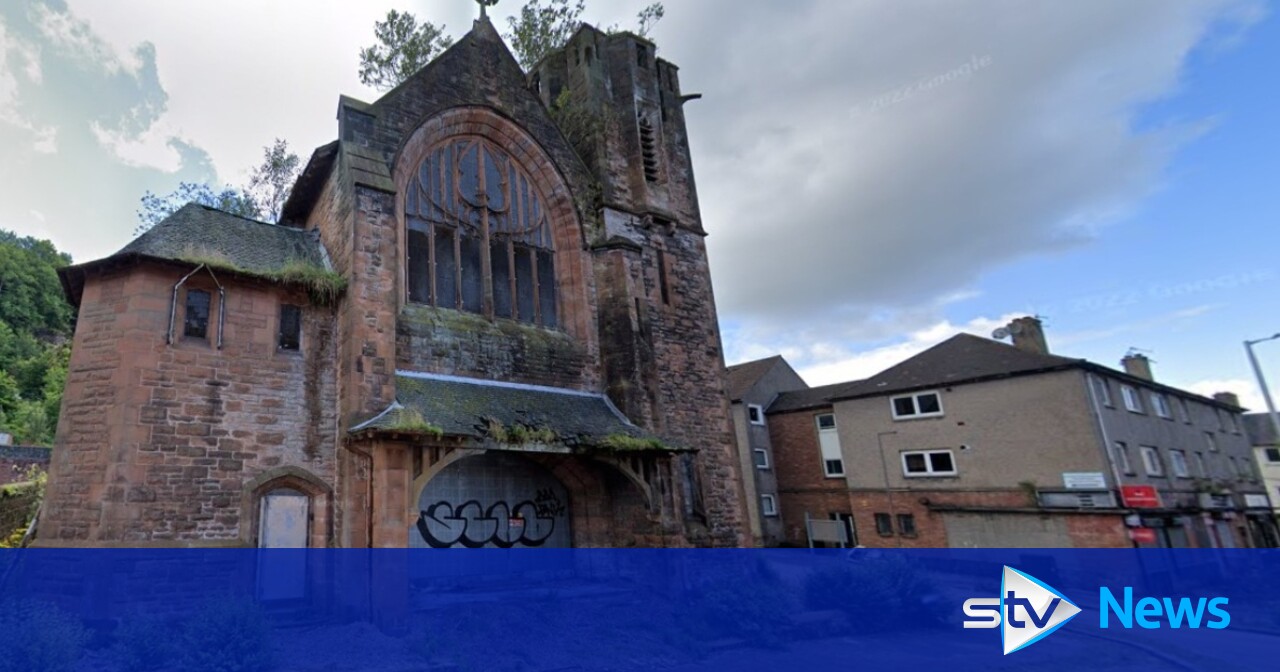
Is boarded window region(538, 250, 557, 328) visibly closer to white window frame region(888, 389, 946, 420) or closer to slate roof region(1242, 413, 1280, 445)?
white window frame region(888, 389, 946, 420)

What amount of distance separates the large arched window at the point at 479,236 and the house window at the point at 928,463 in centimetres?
1448

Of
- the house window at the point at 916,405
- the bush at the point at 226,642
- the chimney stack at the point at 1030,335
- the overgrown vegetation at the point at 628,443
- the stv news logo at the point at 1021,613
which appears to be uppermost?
the chimney stack at the point at 1030,335

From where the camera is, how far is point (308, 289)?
38.6ft

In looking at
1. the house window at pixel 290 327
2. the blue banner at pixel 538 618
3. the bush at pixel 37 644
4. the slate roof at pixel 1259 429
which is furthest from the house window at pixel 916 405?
the slate roof at pixel 1259 429

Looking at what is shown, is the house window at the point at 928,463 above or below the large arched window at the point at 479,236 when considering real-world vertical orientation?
below

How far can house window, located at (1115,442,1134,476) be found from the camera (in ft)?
62.1

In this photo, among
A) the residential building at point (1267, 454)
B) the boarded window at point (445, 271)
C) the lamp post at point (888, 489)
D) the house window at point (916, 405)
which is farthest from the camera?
the residential building at point (1267, 454)

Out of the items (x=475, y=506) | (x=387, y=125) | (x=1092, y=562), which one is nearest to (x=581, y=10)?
(x=387, y=125)

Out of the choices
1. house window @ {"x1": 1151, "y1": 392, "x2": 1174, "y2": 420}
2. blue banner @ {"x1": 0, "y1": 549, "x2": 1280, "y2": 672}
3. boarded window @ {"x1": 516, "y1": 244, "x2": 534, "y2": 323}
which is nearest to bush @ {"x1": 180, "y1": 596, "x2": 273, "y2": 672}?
blue banner @ {"x1": 0, "y1": 549, "x2": 1280, "y2": 672}

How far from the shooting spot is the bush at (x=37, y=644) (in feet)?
20.8

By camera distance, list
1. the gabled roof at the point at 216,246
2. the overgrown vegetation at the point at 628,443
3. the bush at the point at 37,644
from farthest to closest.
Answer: the overgrown vegetation at the point at 628,443 < the gabled roof at the point at 216,246 < the bush at the point at 37,644

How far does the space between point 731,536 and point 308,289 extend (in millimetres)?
10200

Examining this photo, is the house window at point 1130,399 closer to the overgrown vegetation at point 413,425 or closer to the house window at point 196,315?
the overgrown vegetation at point 413,425

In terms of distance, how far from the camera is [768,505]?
91.5 feet
